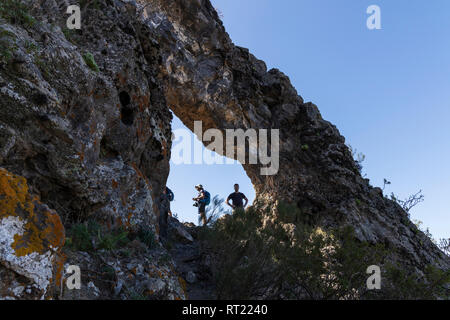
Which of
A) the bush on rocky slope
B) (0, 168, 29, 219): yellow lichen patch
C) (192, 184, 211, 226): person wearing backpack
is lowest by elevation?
the bush on rocky slope

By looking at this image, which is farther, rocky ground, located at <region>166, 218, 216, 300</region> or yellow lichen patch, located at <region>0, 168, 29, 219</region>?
rocky ground, located at <region>166, 218, 216, 300</region>

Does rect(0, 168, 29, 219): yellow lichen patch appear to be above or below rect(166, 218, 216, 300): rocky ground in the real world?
above

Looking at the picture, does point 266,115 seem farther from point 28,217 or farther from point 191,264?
point 28,217

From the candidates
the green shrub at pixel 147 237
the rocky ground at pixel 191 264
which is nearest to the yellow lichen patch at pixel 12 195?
the green shrub at pixel 147 237

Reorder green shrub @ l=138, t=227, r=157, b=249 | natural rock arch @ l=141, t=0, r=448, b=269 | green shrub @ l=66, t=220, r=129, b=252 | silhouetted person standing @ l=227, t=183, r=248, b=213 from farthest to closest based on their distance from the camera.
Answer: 1. natural rock arch @ l=141, t=0, r=448, b=269
2. silhouetted person standing @ l=227, t=183, r=248, b=213
3. green shrub @ l=138, t=227, r=157, b=249
4. green shrub @ l=66, t=220, r=129, b=252

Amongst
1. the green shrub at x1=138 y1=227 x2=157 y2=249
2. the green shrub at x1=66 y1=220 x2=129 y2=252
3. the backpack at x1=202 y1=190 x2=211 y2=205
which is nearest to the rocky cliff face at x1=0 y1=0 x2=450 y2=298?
the green shrub at x1=138 y1=227 x2=157 y2=249

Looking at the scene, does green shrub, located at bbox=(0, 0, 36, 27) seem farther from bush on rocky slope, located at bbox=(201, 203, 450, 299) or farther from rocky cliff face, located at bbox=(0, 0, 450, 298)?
bush on rocky slope, located at bbox=(201, 203, 450, 299)

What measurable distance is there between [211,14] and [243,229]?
9.51 meters

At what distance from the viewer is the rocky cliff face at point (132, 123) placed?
3234 mm

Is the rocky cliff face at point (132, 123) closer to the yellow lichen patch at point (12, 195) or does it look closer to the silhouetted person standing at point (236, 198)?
the yellow lichen patch at point (12, 195)

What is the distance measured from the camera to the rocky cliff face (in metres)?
3.23

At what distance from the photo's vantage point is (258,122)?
1141 cm

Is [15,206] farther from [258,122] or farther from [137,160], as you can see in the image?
[258,122]

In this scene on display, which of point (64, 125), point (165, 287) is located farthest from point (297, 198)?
point (64, 125)
